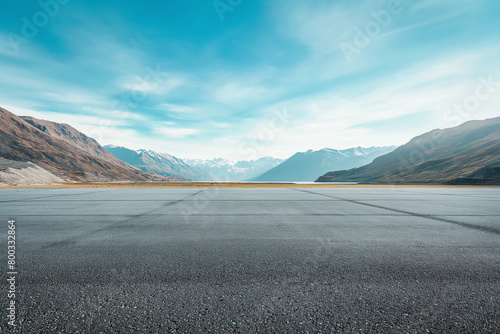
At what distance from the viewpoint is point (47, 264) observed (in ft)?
14.5

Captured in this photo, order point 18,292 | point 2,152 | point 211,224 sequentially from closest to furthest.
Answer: point 18,292
point 211,224
point 2,152

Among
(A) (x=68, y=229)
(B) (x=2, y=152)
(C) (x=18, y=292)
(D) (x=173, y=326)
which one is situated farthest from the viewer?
(B) (x=2, y=152)

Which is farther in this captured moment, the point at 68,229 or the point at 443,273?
the point at 68,229

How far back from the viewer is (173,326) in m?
2.56

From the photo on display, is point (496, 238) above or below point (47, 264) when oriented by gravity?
below

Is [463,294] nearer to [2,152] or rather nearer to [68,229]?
[68,229]

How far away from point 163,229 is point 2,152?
28183 centimetres

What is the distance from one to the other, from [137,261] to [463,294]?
214 inches

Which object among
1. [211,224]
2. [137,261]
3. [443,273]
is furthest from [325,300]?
[211,224]

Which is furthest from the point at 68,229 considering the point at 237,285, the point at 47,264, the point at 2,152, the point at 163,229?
the point at 2,152

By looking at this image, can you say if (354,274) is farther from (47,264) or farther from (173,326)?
(47,264)

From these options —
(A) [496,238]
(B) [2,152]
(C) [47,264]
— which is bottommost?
(A) [496,238]

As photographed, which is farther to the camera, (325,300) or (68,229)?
(68,229)

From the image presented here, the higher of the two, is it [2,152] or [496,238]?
[2,152]
